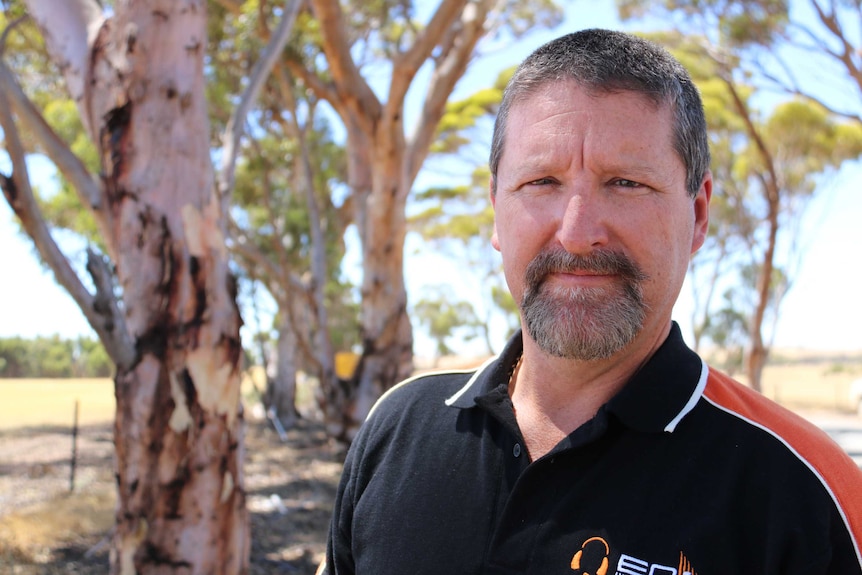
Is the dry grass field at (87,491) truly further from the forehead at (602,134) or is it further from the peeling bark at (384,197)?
the forehead at (602,134)

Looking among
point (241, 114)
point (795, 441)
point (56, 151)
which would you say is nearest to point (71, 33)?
point (56, 151)

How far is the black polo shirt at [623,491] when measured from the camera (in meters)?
1.21

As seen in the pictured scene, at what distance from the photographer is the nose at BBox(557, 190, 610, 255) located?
1.39 meters

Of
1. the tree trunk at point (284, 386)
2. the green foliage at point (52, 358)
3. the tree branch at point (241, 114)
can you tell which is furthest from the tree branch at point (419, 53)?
the green foliage at point (52, 358)

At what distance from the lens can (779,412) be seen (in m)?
1.35

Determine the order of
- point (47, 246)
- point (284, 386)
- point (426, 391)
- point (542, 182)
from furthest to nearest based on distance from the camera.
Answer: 1. point (284, 386)
2. point (47, 246)
3. point (426, 391)
4. point (542, 182)

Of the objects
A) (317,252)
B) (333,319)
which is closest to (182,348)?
(317,252)

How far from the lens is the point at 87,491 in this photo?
8.07 metres

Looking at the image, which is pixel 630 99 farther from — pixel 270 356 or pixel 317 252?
pixel 270 356

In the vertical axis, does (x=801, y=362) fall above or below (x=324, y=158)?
below

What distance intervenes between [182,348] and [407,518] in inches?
67.6

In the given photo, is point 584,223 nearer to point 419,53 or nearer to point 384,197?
point 419,53

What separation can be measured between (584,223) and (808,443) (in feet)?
1.68

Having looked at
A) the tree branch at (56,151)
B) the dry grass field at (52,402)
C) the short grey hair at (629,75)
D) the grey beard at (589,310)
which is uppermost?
the tree branch at (56,151)
